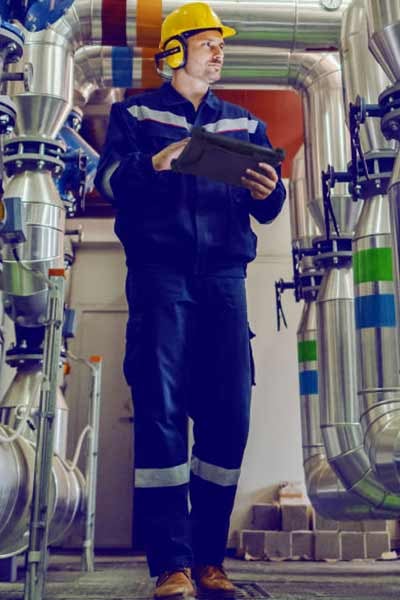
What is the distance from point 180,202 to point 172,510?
764 millimetres

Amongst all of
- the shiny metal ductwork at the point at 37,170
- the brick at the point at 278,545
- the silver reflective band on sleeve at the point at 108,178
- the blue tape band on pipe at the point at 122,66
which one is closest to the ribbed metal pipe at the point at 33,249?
the shiny metal ductwork at the point at 37,170

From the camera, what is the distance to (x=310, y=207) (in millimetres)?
3146

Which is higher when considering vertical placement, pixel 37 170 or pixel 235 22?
pixel 235 22

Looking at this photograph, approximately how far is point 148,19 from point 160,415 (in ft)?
6.03

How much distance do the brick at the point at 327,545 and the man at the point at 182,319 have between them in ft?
7.48

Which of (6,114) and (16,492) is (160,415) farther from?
(6,114)

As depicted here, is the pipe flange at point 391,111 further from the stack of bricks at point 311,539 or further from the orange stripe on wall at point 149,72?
the stack of bricks at point 311,539

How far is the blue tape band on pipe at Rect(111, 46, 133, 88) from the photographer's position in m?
3.16

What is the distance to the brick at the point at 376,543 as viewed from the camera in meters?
3.86

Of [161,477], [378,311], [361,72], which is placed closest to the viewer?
[161,477]

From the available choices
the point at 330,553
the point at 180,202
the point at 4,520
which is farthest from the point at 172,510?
Result: the point at 330,553

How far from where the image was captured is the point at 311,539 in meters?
3.96

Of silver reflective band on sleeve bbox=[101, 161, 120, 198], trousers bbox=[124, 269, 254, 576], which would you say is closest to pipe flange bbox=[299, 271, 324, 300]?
trousers bbox=[124, 269, 254, 576]

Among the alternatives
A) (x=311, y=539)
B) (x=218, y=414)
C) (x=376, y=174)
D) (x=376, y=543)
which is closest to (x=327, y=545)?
(x=311, y=539)
